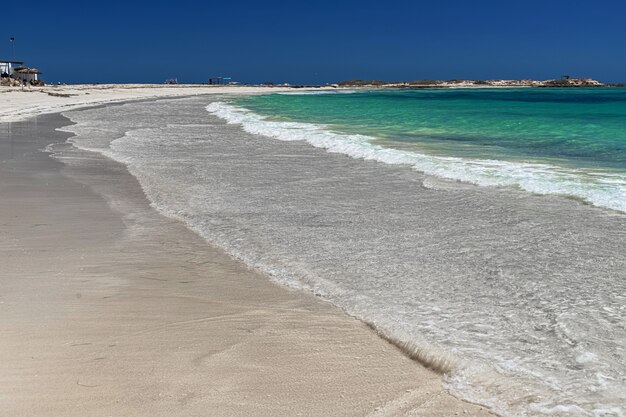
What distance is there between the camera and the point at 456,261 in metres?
5.64

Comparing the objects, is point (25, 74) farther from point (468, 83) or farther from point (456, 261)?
point (468, 83)

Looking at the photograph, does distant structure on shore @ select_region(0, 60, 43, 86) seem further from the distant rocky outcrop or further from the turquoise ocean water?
the distant rocky outcrop

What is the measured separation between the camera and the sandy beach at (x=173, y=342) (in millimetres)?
3109

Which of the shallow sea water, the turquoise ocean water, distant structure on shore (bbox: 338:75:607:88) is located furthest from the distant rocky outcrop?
the shallow sea water

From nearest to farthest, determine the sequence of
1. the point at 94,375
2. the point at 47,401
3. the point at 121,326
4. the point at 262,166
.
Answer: the point at 47,401
the point at 94,375
the point at 121,326
the point at 262,166

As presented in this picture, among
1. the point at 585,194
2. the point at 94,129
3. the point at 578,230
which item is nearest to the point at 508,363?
the point at 578,230

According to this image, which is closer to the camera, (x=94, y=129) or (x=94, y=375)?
(x=94, y=375)

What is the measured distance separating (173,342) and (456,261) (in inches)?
108

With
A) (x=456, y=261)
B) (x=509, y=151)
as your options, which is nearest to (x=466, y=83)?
(x=509, y=151)

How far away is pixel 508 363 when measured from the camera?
355 cm

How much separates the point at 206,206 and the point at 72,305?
151 inches

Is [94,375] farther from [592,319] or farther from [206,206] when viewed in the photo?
[206,206]

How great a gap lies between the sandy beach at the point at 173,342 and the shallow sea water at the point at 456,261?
0.97 ft

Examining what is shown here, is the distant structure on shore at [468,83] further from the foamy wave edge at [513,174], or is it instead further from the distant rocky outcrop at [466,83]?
the foamy wave edge at [513,174]
